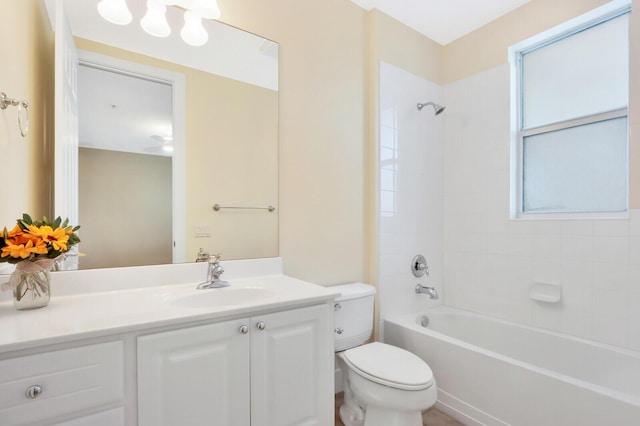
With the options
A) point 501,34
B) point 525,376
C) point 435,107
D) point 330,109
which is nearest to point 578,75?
point 501,34

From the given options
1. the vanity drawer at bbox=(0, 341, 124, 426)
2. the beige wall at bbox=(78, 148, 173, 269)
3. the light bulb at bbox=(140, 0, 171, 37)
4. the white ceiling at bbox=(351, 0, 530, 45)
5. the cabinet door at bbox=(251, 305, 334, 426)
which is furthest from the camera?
the white ceiling at bbox=(351, 0, 530, 45)

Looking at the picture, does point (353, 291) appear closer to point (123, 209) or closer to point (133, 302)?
point (133, 302)

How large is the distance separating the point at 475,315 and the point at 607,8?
81.5 inches

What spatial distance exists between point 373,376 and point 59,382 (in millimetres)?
1152

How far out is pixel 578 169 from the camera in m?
2.01

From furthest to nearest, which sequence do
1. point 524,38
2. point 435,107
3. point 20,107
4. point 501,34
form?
point 435,107
point 501,34
point 524,38
point 20,107

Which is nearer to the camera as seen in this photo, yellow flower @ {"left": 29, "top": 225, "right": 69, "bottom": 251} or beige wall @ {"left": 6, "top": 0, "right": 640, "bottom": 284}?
yellow flower @ {"left": 29, "top": 225, "right": 69, "bottom": 251}

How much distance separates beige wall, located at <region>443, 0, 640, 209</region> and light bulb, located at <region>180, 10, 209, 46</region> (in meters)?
1.96

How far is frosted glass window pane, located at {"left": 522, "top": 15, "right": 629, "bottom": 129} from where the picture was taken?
6.11ft

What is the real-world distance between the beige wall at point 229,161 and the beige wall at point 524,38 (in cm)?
165

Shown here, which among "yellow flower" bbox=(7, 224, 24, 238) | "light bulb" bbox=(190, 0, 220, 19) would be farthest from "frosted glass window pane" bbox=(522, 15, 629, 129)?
"yellow flower" bbox=(7, 224, 24, 238)

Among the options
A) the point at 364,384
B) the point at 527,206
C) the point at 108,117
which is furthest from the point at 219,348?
the point at 527,206

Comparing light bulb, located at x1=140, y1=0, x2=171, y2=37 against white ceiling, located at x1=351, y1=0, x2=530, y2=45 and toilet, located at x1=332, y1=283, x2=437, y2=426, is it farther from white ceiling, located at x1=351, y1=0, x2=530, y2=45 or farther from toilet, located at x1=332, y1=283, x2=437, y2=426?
toilet, located at x1=332, y1=283, x2=437, y2=426

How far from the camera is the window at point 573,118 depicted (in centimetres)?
186
